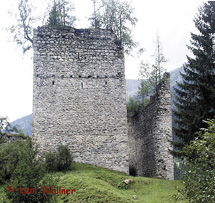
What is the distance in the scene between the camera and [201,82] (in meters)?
14.0

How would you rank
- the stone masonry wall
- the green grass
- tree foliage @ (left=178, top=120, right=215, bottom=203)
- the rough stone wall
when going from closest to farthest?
tree foliage @ (left=178, top=120, right=215, bottom=203)
the green grass
the stone masonry wall
the rough stone wall

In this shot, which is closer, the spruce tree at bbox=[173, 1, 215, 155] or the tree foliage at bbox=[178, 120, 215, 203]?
the tree foliage at bbox=[178, 120, 215, 203]

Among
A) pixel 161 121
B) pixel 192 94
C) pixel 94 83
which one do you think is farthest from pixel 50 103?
pixel 192 94

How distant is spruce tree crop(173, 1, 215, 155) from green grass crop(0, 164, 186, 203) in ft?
9.16

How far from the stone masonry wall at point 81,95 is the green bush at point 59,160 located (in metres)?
0.84

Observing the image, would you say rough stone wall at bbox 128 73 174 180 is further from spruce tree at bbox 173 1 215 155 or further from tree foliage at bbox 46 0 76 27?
tree foliage at bbox 46 0 76 27

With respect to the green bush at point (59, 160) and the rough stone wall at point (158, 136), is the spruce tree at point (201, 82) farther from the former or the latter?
the green bush at point (59, 160)

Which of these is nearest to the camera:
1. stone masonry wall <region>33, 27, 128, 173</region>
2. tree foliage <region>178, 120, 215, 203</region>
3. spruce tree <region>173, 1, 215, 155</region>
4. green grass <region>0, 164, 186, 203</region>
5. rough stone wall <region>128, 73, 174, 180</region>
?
tree foliage <region>178, 120, 215, 203</region>

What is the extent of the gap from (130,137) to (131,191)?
10510 millimetres

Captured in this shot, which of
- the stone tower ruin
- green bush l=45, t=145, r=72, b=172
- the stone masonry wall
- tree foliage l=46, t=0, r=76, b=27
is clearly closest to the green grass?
green bush l=45, t=145, r=72, b=172

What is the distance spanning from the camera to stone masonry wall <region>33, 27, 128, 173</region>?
49.7 feet

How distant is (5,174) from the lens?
1300 centimetres

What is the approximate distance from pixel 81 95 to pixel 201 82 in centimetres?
609

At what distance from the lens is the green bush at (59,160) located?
13867mm
